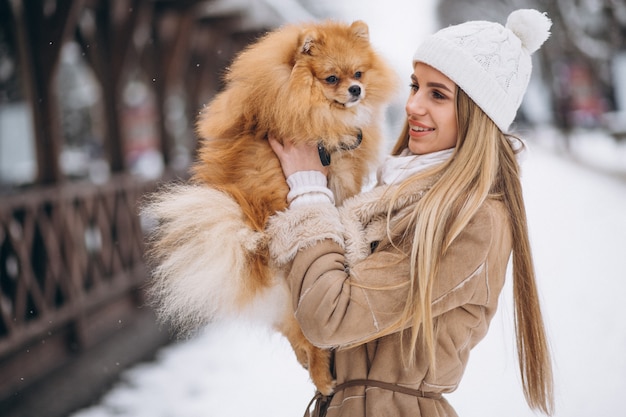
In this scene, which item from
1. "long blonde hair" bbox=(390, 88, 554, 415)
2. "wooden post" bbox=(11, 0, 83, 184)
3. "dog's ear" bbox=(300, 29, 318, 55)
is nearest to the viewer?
"long blonde hair" bbox=(390, 88, 554, 415)

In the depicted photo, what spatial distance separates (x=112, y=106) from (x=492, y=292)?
5.76 m

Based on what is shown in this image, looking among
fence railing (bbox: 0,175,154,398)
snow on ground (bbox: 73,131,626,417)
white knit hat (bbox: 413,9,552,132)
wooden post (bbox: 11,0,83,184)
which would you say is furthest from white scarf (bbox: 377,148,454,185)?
wooden post (bbox: 11,0,83,184)

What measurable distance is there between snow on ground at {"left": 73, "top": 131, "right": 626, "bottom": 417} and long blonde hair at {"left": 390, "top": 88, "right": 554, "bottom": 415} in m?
0.82

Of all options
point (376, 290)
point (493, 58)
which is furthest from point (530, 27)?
point (376, 290)

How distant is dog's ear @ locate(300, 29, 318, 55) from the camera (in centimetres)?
203

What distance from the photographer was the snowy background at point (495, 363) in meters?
3.82

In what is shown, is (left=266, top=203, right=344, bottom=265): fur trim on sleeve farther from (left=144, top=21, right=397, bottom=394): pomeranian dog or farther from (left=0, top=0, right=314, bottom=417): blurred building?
(left=0, top=0, right=314, bottom=417): blurred building

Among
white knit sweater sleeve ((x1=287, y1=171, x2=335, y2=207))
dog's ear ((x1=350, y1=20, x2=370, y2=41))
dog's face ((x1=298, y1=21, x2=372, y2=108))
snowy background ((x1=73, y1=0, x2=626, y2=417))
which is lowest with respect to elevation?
snowy background ((x1=73, y1=0, x2=626, y2=417))

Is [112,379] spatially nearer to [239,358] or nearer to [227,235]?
[239,358]

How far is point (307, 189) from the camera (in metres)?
1.76

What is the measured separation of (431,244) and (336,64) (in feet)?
2.89

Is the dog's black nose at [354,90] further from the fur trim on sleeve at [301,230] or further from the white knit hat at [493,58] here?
the fur trim on sleeve at [301,230]

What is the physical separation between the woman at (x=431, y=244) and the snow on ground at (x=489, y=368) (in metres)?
0.96

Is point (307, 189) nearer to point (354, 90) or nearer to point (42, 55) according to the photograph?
point (354, 90)
